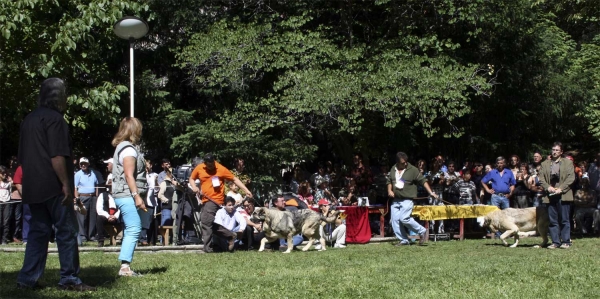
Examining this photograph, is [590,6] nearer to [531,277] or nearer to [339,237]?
[339,237]

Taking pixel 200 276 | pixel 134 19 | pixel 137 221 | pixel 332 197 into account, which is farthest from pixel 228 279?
pixel 332 197

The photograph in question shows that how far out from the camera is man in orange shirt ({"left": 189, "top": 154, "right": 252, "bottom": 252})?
1402 cm

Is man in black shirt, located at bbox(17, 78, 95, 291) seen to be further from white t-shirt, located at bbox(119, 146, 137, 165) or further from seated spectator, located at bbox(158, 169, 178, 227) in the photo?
seated spectator, located at bbox(158, 169, 178, 227)

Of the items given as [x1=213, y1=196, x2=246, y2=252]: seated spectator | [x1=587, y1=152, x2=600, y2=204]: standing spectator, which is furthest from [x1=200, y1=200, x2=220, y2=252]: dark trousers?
[x1=587, y1=152, x2=600, y2=204]: standing spectator

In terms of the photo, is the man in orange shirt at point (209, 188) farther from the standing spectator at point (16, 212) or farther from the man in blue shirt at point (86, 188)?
the standing spectator at point (16, 212)

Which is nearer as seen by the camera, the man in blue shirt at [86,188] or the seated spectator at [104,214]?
the seated spectator at [104,214]

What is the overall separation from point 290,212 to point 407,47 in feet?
24.2

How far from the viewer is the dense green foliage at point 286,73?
18219mm

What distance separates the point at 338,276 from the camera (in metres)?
9.04

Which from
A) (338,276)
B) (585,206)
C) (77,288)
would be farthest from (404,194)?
(77,288)

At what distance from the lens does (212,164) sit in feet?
45.9

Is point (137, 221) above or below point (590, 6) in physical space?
below

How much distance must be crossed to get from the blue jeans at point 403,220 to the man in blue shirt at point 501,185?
3454 millimetres

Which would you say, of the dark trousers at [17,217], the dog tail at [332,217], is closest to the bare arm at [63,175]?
the dog tail at [332,217]
